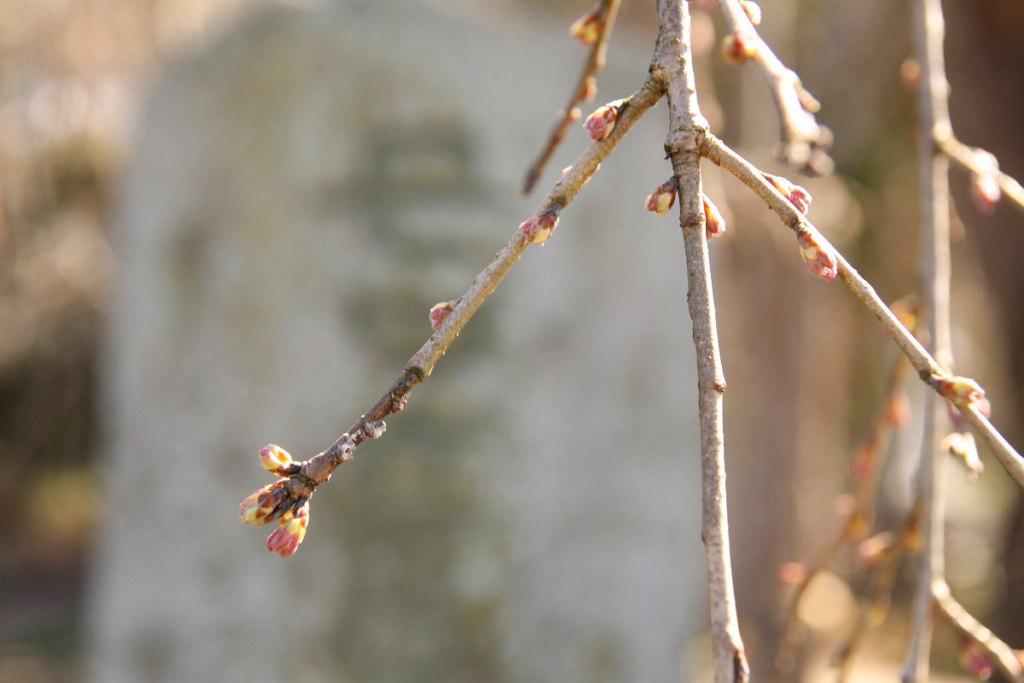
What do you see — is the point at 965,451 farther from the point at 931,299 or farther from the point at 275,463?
the point at 275,463

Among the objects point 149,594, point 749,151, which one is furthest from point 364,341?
point 749,151

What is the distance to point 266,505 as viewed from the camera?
1.23 feet

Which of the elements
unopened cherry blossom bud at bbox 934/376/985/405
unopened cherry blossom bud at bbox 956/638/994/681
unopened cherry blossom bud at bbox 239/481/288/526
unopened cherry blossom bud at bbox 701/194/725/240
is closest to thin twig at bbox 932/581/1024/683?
unopened cherry blossom bud at bbox 956/638/994/681

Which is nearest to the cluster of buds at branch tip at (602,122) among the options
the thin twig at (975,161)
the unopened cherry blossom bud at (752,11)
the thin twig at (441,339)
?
the thin twig at (441,339)

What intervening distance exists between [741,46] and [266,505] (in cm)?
32

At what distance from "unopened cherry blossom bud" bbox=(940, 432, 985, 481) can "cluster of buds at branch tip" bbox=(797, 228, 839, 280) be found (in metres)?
0.18

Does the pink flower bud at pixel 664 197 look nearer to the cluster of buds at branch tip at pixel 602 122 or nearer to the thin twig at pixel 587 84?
the cluster of buds at branch tip at pixel 602 122

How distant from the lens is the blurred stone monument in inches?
69.8

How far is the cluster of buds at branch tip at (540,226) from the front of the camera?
0.39 m

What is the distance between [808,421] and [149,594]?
222cm

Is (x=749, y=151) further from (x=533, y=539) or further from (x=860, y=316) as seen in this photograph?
(x=860, y=316)

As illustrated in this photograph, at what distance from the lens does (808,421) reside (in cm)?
323

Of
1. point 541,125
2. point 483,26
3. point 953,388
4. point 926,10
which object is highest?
point 483,26

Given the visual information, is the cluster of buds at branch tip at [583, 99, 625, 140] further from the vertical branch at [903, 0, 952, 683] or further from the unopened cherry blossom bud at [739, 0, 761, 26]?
the vertical branch at [903, 0, 952, 683]
